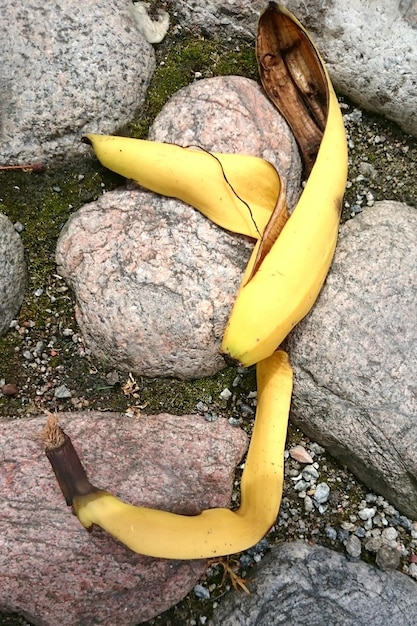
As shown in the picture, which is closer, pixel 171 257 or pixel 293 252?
pixel 293 252

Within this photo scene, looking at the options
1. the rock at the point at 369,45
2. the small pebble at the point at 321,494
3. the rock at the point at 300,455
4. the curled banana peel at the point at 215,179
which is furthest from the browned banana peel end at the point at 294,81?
the small pebble at the point at 321,494

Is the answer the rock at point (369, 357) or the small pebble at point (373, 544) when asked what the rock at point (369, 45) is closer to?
the rock at point (369, 357)

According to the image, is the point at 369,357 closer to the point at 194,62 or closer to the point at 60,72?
the point at 194,62

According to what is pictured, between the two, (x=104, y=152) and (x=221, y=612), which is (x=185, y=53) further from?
(x=221, y=612)

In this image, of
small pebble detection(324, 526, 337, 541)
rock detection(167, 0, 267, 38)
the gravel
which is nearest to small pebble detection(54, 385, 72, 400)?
the gravel

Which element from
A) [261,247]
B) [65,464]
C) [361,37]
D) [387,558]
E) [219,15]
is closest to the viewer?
[65,464]

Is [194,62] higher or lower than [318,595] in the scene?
higher

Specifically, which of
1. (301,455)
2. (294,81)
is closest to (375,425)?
(301,455)
